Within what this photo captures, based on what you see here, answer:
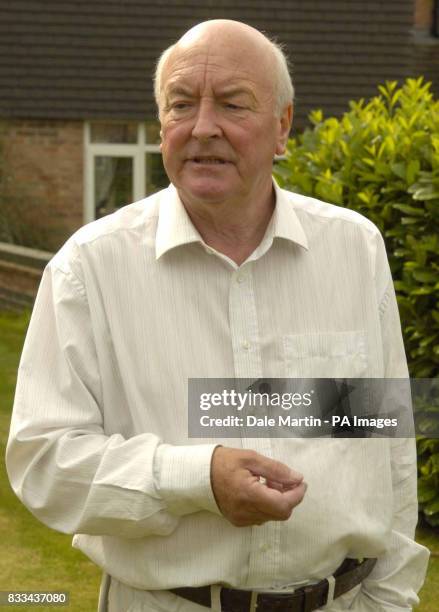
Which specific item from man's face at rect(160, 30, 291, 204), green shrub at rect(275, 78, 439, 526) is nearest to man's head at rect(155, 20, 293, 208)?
man's face at rect(160, 30, 291, 204)

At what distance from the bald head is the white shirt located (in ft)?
0.96

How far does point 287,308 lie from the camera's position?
3.01m

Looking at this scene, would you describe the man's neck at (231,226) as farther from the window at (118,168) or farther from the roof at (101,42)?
the roof at (101,42)

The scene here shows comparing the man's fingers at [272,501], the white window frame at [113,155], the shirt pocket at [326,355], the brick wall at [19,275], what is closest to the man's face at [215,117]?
the shirt pocket at [326,355]

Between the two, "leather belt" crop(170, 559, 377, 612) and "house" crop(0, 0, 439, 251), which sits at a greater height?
"leather belt" crop(170, 559, 377, 612)

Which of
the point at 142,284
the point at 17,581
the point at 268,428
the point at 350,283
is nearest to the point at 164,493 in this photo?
the point at 268,428

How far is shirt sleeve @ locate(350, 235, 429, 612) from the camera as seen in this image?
3.15 meters

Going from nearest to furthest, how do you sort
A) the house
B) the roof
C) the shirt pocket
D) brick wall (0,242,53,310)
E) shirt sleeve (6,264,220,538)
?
shirt sleeve (6,264,220,538), the shirt pocket, brick wall (0,242,53,310), the house, the roof

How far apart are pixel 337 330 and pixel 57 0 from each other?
14.5 meters

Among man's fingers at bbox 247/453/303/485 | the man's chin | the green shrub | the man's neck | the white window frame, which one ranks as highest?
the man's chin

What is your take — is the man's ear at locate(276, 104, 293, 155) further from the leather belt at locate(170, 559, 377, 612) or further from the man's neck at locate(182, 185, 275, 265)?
the leather belt at locate(170, 559, 377, 612)

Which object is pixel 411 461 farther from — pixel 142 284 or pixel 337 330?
pixel 142 284

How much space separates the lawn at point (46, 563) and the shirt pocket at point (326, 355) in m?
3.12

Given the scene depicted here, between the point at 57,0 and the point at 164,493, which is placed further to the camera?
the point at 57,0
